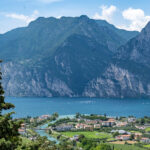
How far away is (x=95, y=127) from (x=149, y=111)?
61.8 metres

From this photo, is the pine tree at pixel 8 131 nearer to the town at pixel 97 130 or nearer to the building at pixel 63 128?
the town at pixel 97 130

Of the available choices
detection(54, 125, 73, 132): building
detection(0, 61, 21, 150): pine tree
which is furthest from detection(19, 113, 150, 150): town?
detection(0, 61, 21, 150): pine tree

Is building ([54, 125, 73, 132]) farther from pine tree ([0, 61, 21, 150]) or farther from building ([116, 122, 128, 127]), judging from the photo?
pine tree ([0, 61, 21, 150])

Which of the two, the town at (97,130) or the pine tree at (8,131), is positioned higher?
the pine tree at (8,131)

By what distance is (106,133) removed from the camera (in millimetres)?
96875

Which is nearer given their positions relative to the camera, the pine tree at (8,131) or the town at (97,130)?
the pine tree at (8,131)

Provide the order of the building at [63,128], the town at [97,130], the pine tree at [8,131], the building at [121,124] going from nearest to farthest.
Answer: the pine tree at [8,131], the town at [97,130], the building at [63,128], the building at [121,124]

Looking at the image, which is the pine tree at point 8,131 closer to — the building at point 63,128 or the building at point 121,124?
the building at point 63,128

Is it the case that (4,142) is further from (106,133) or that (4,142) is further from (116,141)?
(106,133)

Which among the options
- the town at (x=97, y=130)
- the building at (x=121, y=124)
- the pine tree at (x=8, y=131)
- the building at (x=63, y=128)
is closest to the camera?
the pine tree at (x=8, y=131)

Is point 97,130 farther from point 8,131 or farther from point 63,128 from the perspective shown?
point 8,131

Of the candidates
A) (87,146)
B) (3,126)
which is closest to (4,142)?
(3,126)

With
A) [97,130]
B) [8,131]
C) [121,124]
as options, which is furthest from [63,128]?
[8,131]

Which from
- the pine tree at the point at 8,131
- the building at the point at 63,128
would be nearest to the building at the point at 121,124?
the building at the point at 63,128
